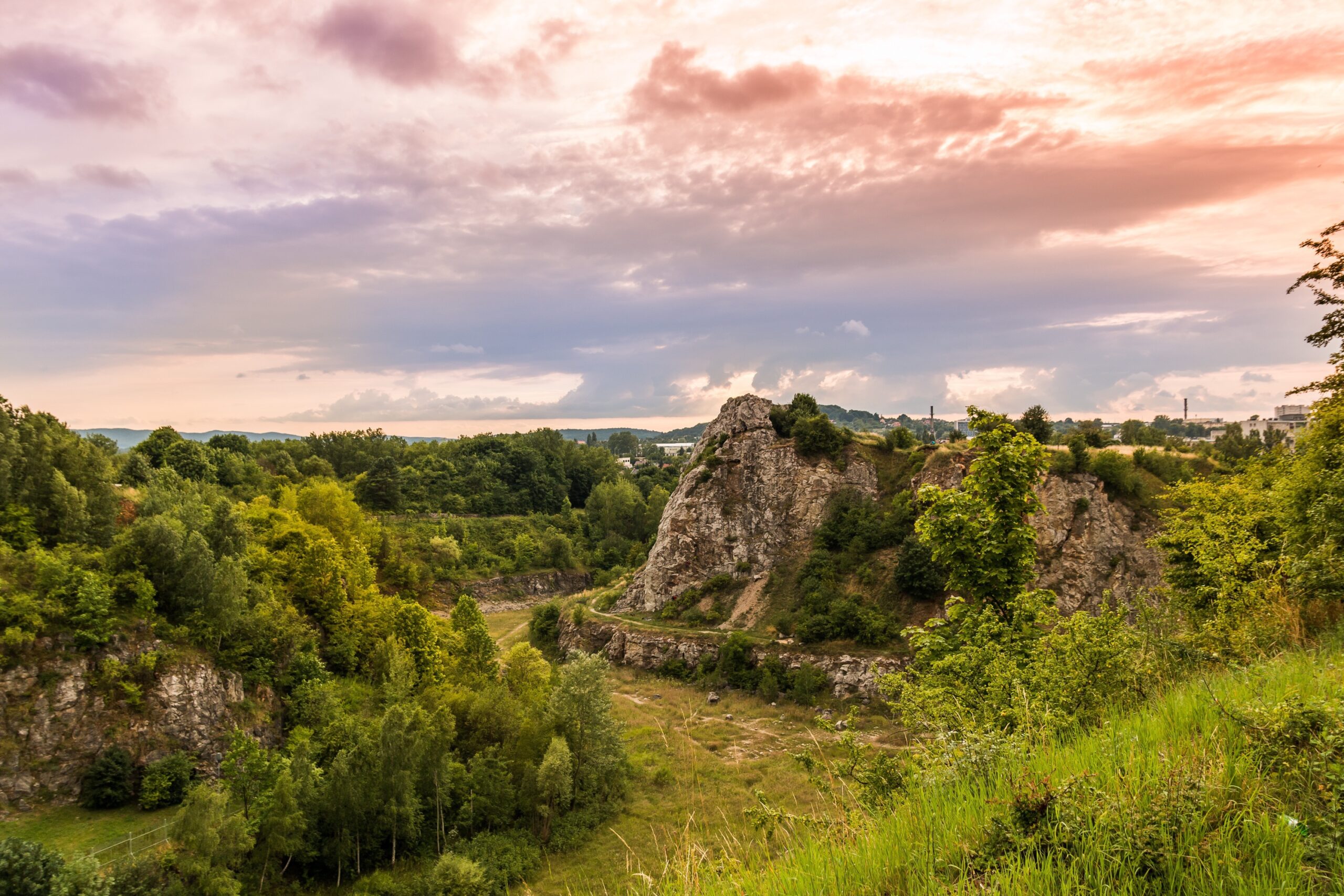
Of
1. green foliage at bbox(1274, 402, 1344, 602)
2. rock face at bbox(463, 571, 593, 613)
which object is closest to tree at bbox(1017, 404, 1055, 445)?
green foliage at bbox(1274, 402, 1344, 602)

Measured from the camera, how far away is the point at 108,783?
2111 cm

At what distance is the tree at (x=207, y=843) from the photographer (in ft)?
Result: 55.2

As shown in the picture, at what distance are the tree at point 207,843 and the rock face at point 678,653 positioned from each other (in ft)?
64.3

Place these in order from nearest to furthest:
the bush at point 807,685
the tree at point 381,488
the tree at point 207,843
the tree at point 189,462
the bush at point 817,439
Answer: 1. the tree at point 207,843
2. the bush at point 807,685
3. the tree at point 189,462
4. the bush at point 817,439
5. the tree at point 381,488

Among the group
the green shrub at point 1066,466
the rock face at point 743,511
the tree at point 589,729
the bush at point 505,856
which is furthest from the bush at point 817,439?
the bush at point 505,856

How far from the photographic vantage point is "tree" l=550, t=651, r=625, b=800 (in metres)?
27.0

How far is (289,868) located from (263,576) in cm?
1683

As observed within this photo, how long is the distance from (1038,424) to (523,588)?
189 ft

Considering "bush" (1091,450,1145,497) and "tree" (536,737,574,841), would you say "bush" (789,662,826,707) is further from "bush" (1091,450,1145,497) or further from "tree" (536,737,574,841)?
"bush" (1091,450,1145,497)

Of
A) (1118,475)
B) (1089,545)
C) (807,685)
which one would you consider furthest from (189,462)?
(1118,475)

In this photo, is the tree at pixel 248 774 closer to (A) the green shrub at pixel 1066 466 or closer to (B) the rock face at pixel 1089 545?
(B) the rock face at pixel 1089 545

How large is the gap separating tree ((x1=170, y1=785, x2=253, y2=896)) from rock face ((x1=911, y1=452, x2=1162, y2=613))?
125 ft

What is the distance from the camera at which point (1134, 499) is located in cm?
4228

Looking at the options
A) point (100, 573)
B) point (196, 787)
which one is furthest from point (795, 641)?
point (100, 573)
